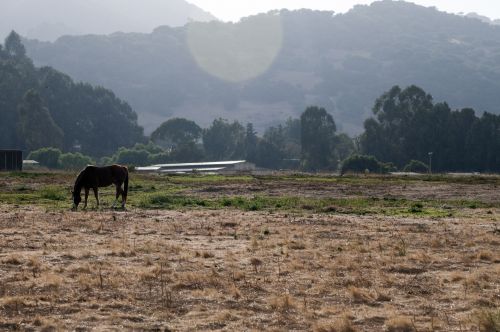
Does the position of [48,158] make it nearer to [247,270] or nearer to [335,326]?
[247,270]

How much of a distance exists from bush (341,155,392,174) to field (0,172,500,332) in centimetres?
10198

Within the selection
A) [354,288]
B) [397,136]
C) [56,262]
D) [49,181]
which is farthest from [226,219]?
[397,136]

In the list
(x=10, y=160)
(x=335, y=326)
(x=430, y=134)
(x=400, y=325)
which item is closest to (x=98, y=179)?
(x=335, y=326)

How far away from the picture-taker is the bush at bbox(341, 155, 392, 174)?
5448 inches

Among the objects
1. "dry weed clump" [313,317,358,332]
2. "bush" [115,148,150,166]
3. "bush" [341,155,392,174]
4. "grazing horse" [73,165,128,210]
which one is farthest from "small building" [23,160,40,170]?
"dry weed clump" [313,317,358,332]

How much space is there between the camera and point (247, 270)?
19.7 meters

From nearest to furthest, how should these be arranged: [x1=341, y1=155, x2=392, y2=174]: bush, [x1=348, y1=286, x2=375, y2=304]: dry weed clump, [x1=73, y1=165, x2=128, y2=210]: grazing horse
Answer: [x1=348, y1=286, x2=375, y2=304]: dry weed clump, [x1=73, y1=165, x2=128, y2=210]: grazing horse, [x1=341, y1=155, x2=392, y2=174]: bush

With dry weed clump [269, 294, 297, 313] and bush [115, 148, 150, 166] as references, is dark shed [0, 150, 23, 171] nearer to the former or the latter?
bush [115, 148, 150, 166]

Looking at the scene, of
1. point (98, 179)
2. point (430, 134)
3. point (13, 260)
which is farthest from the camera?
point (430, 134)

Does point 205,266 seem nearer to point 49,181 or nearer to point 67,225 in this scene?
point 67,225

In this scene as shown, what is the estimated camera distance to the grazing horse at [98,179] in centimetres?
3852

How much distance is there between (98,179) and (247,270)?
73.9 ft

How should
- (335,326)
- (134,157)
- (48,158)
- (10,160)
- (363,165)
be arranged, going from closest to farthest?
(335,326)
(10,160)
(363,165)
(48,158)
(134,157)

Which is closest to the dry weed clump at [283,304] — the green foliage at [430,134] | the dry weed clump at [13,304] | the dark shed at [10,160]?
the dry weed clump at [13,304]
